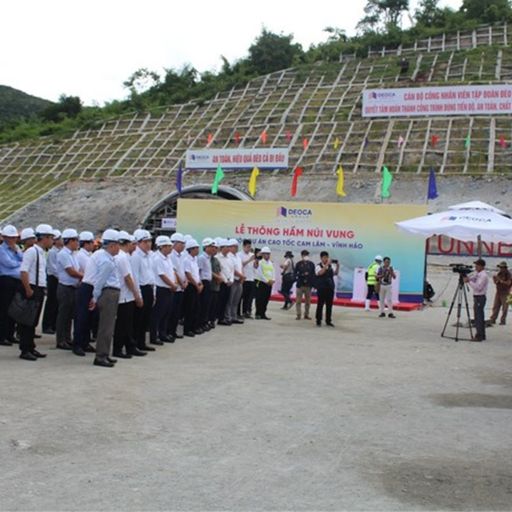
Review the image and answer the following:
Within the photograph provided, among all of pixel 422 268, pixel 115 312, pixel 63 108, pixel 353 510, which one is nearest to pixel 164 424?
pixel 353 510

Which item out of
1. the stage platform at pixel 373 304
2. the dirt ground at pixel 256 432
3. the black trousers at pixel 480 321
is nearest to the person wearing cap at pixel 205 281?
the dirt ground at pixel 256 432

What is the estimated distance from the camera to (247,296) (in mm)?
16500

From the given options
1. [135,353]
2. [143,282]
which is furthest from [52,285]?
[135,353]

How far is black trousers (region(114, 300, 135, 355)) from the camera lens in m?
10.0

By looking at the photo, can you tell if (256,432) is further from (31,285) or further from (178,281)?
(178,281)

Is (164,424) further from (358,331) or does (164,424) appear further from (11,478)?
(358,331)

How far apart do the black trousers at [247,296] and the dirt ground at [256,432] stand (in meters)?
5.18

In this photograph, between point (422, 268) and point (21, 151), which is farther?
point (21, 151)

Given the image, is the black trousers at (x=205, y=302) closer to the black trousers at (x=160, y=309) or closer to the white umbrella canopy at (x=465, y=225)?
the black trousers at (x=160, y=309)

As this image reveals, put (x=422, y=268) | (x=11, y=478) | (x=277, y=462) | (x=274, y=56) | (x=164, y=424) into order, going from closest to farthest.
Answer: (x=11, y=478)
(x=277, y=462)
(x=164, y=424)
(x=422, y=268)
(x=274, y=56)

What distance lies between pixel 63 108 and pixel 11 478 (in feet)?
165

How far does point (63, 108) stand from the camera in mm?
52094

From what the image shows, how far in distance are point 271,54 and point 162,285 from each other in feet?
128

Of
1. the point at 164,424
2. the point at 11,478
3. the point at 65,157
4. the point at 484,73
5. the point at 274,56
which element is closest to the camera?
the point at 11,478
